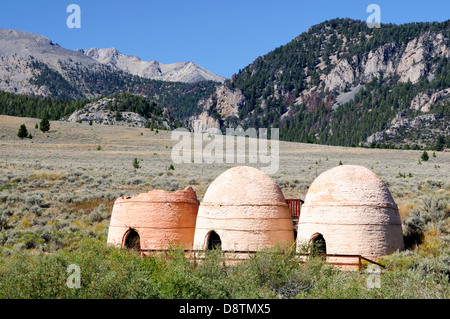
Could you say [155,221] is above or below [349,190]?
below

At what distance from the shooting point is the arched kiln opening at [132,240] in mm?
21594

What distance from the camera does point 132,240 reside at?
22.0 metres

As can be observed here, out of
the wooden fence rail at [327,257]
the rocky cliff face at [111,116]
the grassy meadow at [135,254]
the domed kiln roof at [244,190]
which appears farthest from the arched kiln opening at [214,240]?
the rocky cliff face at [111,116]

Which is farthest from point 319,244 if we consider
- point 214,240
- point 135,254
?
point 135,254

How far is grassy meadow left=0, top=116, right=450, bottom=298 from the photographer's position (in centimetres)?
1336

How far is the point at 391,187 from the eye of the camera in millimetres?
37594

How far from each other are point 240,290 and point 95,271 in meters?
4.50

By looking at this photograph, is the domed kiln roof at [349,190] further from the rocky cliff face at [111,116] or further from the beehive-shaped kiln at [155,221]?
the rocky cliff face at [111,116]

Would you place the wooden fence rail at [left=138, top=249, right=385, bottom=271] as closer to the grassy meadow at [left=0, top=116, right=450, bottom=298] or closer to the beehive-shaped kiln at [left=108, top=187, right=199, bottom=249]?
the grassy meadow at [left=0, top=116, right=450, bottom=298]

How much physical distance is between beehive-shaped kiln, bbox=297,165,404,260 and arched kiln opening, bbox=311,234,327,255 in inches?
3.6

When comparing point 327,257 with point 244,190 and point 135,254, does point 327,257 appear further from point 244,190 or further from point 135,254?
point 135,254

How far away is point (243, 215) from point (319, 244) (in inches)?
117

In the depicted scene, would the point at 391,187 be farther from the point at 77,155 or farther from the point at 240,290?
the point at 77,155

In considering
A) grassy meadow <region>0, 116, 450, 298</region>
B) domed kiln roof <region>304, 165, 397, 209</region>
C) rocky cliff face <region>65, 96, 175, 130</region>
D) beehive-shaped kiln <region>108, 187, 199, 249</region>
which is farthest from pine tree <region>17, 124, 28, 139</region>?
domed kiln roof <region>304, 165, 397, 209</region>
